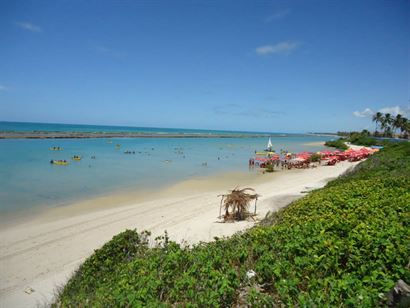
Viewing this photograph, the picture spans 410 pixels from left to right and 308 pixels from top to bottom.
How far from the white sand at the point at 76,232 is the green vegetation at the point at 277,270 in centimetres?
229

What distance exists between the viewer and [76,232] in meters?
9.69

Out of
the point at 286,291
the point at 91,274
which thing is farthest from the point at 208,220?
the point at 286,291

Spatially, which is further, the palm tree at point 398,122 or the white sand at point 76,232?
the palm tree at point 398,122

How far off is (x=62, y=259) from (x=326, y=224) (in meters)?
7.27

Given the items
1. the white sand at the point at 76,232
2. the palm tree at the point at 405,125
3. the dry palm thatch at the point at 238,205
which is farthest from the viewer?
the palm tree at the point at 405,125

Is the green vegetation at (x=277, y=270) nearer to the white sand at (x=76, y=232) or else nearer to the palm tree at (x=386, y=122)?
the white sand at (x=76, y=232)

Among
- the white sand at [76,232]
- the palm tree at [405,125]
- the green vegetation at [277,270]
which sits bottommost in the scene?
the white sand at [76,232]

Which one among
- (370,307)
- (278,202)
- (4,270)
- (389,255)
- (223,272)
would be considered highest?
(389,255)

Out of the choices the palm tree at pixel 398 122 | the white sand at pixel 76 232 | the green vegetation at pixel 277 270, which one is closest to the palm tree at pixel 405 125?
the palm tree at pixel 398 122

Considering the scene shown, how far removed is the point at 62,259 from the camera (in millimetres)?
7812

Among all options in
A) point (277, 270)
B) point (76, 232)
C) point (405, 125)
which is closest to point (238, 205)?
point (76, 232)

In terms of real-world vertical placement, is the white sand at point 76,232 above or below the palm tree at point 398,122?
below

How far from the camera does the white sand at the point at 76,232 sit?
6.68m

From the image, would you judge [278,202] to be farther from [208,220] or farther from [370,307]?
[370,307]
